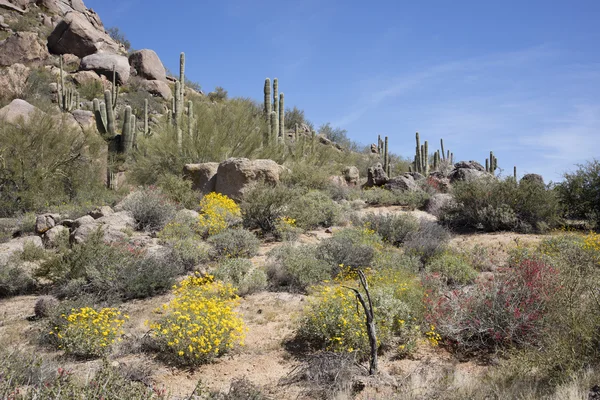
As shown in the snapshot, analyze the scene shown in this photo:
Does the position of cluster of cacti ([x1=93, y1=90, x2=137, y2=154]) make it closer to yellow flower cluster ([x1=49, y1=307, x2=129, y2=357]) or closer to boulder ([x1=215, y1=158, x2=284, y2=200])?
boulder ([x1=215, y1=158, x2=284, y2=200])

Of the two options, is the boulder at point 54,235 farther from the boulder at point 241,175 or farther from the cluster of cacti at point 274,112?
the cluster of cacti at point 274,112

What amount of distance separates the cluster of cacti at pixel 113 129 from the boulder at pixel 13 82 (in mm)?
9850

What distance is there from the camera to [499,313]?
530 centimetres

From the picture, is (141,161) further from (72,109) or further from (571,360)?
(571,360)

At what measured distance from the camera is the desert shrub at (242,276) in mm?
7301

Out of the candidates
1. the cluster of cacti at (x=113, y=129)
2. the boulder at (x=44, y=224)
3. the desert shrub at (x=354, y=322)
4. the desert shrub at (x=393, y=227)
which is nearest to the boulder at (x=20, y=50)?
the cluster of cacti at (x=113, y=129)

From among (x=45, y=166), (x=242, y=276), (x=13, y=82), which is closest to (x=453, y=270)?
(x=242, y=276)

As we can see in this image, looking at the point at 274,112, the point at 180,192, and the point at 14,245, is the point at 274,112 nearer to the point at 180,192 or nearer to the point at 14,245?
the point at 180,192

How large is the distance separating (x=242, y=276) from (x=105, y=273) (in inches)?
89.2

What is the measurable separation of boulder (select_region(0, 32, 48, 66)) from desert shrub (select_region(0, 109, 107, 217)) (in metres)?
22.8

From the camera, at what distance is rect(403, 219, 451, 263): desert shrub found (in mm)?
9078

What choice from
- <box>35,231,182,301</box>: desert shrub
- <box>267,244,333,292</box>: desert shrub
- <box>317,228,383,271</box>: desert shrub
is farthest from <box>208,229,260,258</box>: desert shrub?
<box>317,228,383,271</box>: desert shrub

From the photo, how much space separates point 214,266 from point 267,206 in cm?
324

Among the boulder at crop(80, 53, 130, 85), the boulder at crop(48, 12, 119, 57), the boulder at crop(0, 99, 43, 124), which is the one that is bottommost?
the boulder at crop(0, 99, 43, 124)
